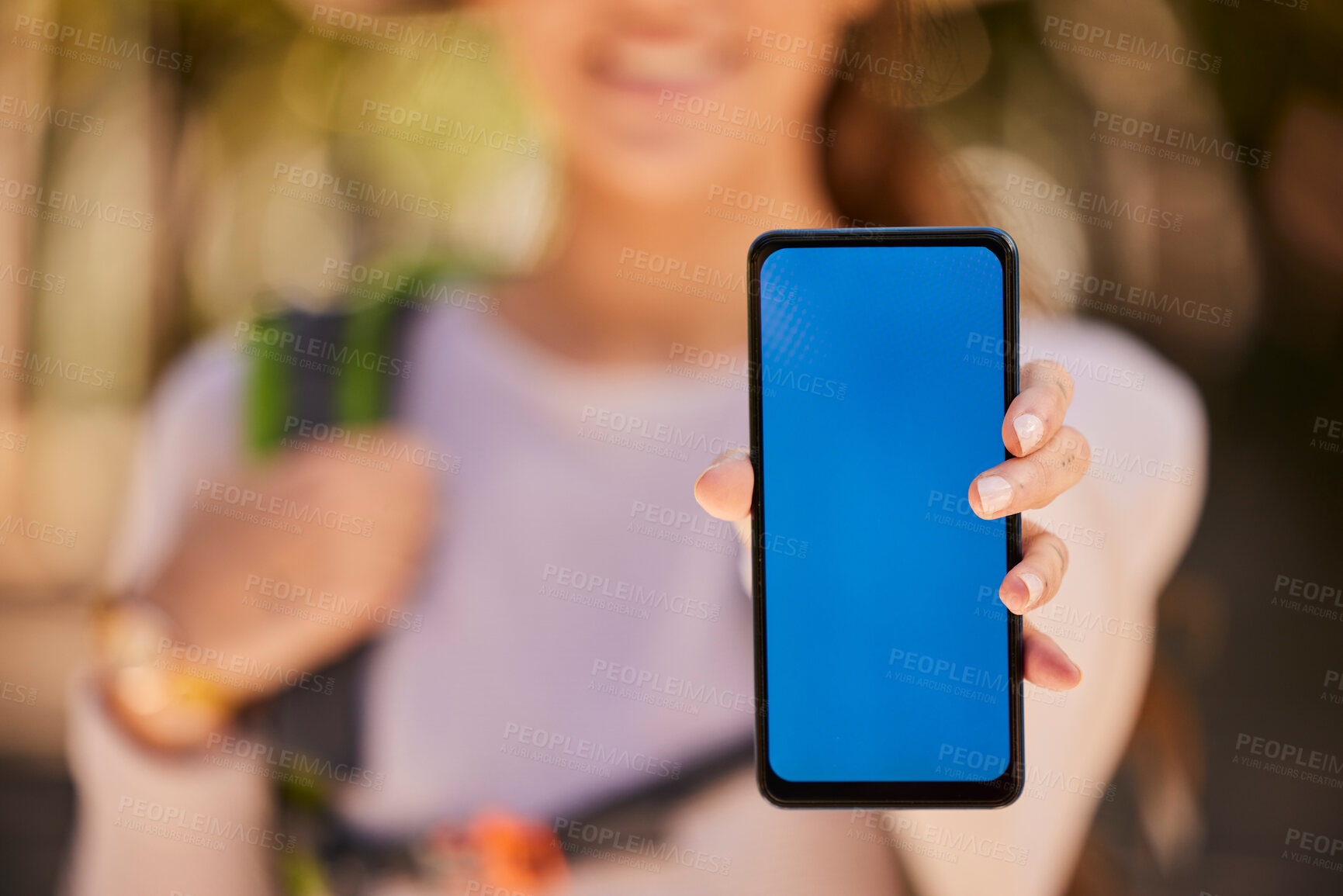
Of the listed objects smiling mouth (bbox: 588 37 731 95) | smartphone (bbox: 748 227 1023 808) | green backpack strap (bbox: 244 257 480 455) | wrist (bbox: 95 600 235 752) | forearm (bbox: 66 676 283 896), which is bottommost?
forearm (bbox: 66 676 283 896)

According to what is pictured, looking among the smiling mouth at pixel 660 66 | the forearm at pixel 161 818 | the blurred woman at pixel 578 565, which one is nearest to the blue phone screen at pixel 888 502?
the blurred woman at pixel 578 565

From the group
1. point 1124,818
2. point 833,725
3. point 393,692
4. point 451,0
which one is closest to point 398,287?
point 451,0

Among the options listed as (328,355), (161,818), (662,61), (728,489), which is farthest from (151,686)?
(662,61)

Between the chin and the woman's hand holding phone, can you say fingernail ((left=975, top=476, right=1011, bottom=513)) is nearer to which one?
the woman's hand holding phone

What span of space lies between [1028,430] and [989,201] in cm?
67

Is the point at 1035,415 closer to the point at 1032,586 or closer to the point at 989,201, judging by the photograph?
the point at 1032,586

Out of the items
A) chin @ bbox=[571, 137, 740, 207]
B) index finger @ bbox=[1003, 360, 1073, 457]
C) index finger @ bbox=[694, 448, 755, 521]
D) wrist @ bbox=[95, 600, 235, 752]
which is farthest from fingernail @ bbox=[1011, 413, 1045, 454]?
wrist @ bbox=[95, 600, 235, 752]

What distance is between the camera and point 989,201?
1.11 meters

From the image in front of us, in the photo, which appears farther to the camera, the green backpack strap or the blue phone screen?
the green backpack strap

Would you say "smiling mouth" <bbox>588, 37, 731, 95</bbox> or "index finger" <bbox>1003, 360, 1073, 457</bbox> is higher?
"smiling mouth" <bbox>588, 37, 731, 95</bbox>

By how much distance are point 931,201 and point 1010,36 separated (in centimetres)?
25

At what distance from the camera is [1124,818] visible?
113 cm

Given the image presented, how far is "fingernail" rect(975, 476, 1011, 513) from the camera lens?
1.80ft

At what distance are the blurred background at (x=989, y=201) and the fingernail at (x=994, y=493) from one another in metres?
0.68
